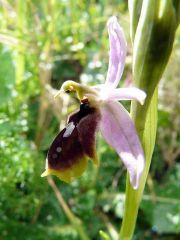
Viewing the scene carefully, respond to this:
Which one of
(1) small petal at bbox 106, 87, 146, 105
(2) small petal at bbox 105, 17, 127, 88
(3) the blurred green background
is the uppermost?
(2) small petal at bbox 105, 17, 127, 88

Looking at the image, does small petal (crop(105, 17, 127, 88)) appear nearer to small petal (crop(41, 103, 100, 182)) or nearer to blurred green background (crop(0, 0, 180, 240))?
small petal (crop(41, 103, 100, 182))

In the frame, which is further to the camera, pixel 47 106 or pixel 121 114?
pixel 47 106

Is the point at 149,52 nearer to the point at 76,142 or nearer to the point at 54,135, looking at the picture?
the point at 76,142

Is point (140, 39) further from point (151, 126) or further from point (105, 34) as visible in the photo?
point (105, 34)

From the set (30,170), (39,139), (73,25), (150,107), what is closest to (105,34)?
(73,25)

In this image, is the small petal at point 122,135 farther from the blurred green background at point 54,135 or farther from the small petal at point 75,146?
the blurred green background at point 54,135

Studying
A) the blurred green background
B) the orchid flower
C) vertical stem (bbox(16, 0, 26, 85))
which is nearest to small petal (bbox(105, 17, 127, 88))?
the orchid flower

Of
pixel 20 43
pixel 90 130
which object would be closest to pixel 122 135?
pixel 90 130
